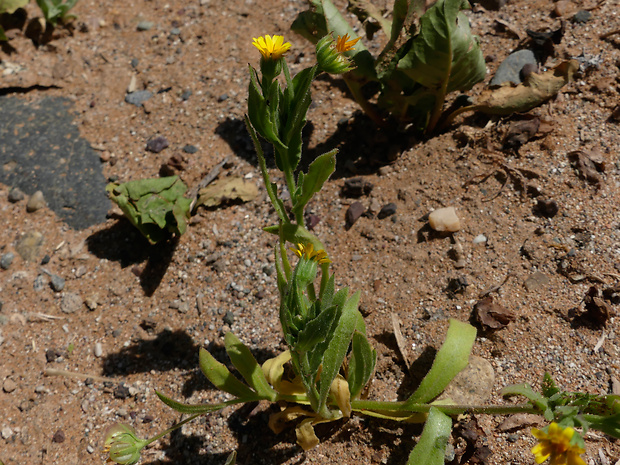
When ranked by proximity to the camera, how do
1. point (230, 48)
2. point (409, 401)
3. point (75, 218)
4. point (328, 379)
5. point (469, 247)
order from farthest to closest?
1. point (230, 48)
2. point (75, 218)
3. point (469, 247)
4. point (409, 401)
5. point (328, 379)

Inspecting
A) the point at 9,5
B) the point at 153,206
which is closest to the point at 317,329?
the point at 153,206

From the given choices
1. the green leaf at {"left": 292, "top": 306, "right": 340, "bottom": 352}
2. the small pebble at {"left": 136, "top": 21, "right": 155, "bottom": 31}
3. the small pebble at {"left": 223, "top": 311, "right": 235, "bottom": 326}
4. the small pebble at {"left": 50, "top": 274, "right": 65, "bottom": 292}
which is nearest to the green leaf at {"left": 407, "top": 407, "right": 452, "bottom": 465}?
the green leaf at {"left": 292, "top": 306, "right": 340, "bottom": 352}

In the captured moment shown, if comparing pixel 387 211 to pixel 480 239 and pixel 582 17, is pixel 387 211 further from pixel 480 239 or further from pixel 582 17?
pixel 582 17

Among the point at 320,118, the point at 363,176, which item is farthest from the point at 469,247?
the point at 320,118

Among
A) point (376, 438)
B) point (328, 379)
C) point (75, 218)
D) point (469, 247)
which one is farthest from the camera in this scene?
point (75, 218)

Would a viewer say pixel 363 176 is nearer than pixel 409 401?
No

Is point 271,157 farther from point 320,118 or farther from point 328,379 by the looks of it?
point 328,379
